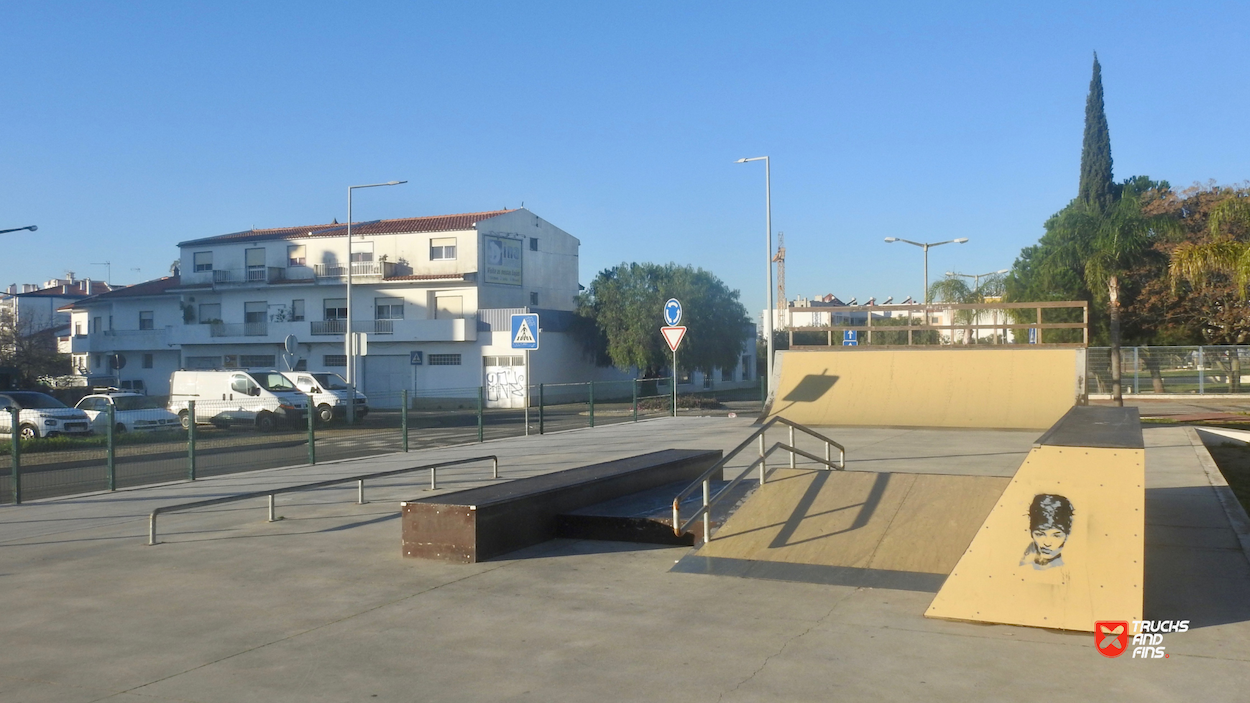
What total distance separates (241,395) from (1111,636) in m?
26.3

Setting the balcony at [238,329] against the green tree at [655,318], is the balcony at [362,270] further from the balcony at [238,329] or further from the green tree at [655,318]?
the green tree at [655,318]

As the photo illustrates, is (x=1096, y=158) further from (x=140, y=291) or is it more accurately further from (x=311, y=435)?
(x=140, y=291)

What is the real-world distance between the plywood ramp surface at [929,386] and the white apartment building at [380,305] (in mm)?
31250

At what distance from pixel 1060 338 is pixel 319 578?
4186 cm

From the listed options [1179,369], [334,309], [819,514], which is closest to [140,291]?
[334,309]

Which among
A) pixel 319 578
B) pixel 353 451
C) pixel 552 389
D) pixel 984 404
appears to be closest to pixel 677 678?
pixel 319 578

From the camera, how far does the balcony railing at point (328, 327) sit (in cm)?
5162

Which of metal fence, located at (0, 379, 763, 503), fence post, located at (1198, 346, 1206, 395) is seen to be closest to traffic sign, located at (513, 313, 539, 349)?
metal fence, located at (0, 379, 763, 503)

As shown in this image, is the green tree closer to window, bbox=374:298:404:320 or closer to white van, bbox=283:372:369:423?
window, bbox=374:298:404:320

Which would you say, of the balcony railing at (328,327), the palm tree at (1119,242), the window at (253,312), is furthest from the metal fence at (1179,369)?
the window at (253,312)

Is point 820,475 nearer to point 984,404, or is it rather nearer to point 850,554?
point 850,554

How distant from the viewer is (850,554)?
7.81 metres

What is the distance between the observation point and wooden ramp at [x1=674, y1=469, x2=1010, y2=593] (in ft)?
24.6

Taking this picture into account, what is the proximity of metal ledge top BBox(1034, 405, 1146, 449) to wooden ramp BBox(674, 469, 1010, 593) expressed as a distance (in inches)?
35.8
